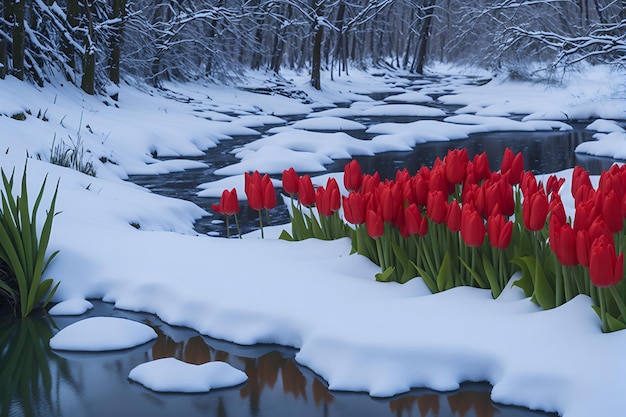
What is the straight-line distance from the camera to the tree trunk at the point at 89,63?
51.1 feet

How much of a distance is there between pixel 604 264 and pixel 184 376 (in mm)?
1479

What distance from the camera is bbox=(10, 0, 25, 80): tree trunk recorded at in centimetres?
1321

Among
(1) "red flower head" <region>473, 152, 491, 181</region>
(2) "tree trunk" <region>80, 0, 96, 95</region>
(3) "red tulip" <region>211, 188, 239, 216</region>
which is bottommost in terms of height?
(2) "tree trunk" <region>80, 0, 96, 95</region>

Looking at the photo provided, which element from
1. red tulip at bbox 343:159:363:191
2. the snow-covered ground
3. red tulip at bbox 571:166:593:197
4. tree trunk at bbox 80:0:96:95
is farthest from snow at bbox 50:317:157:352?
tree trunk at bbox 80:0:96:95

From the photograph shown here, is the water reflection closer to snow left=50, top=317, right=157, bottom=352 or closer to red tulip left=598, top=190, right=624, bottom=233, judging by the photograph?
snow left=50, top=317, right=157, bottom=352

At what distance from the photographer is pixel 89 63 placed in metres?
15.8

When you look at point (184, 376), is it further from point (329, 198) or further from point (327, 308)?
point (329, 198)

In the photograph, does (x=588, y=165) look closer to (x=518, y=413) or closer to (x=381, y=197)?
(x=381, y=197)

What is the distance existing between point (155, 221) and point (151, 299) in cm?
238

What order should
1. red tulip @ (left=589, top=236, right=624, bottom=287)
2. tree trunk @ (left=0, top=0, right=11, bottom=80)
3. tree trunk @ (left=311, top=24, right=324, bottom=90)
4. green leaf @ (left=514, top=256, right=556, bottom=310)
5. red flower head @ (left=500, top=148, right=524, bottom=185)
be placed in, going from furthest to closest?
1. tree trunk @ (left=311, top=24, right=324, bottom=90)
2. tree trunk @ (left=0, top=0, right=11, bottom=80)
3. red flower head @ (left=500, top=148, right=524, bottom=185)
4. green leaf @ (left=514, top=256, right=556, bottom=310)
5. red tulip @ (left=589, top=236, right=624, bottom=287)

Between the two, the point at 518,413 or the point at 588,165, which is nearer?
the point at 518,413

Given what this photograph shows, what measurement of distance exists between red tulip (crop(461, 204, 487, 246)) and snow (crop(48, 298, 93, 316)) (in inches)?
69.2

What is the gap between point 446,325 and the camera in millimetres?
3111

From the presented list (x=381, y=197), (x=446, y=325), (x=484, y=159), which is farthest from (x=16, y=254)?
(x=484, y=159)
